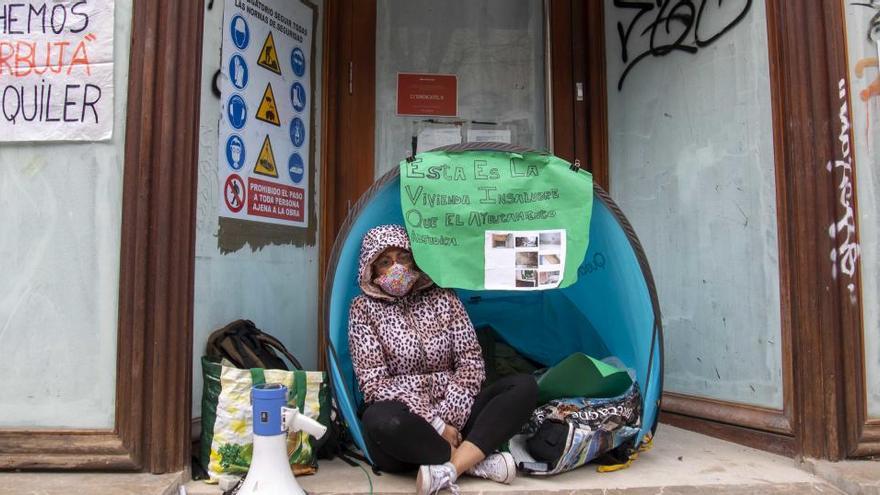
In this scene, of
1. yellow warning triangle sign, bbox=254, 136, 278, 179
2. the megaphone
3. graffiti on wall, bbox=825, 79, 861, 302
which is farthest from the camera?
yellow warning triangle sign, bbox=254, 136, 278, 179

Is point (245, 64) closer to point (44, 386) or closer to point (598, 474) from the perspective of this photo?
point (44, 386)

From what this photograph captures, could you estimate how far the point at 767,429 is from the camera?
112 inches

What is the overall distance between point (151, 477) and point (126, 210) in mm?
1080

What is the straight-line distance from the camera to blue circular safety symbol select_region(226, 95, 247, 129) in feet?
10.1

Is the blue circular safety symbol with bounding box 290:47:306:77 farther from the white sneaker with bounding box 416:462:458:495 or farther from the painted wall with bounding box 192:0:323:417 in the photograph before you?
the white sneaker with bounding box 416:462:458:495

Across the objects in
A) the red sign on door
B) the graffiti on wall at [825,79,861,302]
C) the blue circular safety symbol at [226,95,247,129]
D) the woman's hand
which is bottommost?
the woman's hand

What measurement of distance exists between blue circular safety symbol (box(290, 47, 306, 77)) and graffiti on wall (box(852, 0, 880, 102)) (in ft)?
9.21

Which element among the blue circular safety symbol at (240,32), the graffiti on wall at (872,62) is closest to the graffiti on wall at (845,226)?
the graffiti on wall at (872,62)

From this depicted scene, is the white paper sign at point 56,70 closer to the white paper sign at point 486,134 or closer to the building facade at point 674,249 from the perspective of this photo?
the building facade at point 674,249

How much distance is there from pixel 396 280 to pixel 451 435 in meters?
0.69

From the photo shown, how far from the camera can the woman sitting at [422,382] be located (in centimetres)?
241

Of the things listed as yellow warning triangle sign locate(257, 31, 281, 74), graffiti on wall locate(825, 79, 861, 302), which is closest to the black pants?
graffiti on wall locate(825, 79, 861, 302)

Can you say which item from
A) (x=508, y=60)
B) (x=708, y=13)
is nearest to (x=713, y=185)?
(x=708, y=13)

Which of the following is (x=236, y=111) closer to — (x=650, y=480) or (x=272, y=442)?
(x=272, y=442)
